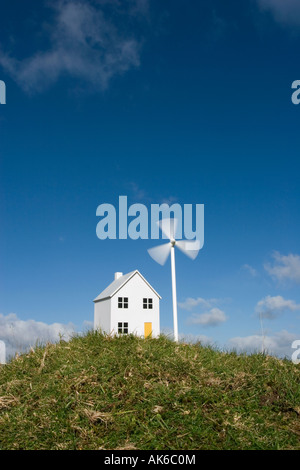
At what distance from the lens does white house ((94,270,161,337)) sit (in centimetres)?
2606

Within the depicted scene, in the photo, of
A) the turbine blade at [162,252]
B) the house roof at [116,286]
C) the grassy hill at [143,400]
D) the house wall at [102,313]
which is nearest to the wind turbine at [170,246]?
the turbine blade at [162,252]

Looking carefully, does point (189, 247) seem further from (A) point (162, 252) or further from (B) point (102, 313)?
(B) point (102, 313)

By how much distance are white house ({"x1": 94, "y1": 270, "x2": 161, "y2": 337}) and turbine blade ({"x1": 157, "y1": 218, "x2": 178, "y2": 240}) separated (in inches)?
258

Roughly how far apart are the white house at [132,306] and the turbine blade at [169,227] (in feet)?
21.5

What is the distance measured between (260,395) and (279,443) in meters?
1.67

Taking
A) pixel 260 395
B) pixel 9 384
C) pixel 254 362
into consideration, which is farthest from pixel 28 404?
pixel 254 362

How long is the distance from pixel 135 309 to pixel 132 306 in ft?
0.90

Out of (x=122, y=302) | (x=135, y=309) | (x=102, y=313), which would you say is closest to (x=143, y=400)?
(x=122, y=302)

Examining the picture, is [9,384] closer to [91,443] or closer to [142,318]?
[91,443]

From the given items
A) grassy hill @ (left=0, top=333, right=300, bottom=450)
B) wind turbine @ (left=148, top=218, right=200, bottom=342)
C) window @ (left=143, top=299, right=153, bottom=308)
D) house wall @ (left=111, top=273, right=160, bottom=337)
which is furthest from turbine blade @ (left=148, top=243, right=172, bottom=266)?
grassy hill @ (left=0, top=333, right=300, bottom=450)

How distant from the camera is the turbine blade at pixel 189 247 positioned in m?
21.0

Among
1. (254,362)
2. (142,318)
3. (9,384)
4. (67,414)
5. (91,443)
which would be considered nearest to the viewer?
(91,443)

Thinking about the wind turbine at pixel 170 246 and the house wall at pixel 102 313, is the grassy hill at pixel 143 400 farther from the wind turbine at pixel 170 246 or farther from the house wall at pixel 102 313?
the house wall at pixel 102 313

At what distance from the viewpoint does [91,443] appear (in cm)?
698
